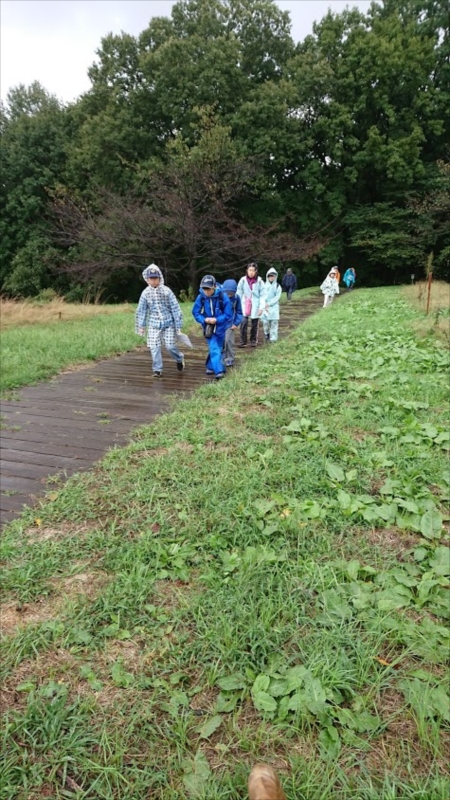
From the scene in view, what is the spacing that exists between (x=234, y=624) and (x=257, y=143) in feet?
100

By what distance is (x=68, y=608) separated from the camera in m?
2.30

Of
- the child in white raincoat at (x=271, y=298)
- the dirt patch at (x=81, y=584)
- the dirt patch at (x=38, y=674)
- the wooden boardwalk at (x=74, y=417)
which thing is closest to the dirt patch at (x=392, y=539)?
the dirt patch at (x=81, y=584)

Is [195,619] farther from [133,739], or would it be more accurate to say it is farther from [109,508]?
[109,508]

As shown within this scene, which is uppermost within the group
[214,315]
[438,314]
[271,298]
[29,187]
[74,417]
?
[29,187]

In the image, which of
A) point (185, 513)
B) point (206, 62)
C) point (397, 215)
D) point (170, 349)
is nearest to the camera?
point (185, 513)

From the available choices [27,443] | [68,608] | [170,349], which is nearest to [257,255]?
[170,349]

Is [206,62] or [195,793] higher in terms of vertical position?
[206,62]

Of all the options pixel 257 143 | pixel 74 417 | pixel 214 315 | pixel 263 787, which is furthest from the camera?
pixel 257 143

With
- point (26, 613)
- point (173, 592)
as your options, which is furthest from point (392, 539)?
point (26, 613)

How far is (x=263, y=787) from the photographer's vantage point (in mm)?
884

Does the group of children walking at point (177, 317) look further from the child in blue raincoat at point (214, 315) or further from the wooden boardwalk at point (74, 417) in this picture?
the wooden boardwalk at point (74, 417)

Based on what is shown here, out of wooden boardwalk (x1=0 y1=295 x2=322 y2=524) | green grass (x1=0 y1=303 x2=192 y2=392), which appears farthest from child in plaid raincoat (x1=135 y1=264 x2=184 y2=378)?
green grass (x1=0 y1=303 x2=192 y2=392)

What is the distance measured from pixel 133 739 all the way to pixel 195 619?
0.58 metres

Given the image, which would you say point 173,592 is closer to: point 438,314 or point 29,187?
point 438,314
